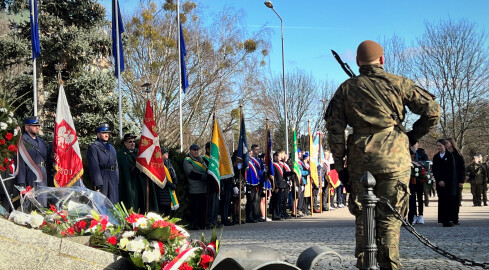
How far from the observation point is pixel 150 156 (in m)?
11.3

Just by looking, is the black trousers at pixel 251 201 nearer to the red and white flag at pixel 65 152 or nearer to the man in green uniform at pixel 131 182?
the man in green uniform at pixel 131 182

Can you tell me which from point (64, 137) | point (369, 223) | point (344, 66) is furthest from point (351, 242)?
→ point (64, 137)

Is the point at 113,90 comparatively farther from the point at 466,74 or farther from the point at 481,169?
the point at 466,74

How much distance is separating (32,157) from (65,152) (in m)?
0.69

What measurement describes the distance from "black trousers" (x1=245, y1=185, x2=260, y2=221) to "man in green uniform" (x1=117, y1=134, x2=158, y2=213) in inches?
159

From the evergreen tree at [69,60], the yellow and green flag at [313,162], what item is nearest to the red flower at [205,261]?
the yellow and green flag at [313,162]

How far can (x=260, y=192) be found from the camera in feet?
51.3

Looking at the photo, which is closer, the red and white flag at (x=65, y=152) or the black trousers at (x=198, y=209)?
the red and white flag at (x=65, y=152)

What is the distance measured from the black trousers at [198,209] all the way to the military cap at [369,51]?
872cm

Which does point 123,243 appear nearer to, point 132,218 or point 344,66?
point 132,218

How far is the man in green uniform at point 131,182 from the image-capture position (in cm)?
1127

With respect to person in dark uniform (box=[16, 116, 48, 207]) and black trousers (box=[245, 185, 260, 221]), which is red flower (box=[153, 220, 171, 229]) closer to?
person in dark uniform (box=[16, 116, 48, 207])

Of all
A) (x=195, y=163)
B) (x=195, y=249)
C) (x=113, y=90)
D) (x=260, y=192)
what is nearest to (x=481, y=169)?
(x=260, y=192)

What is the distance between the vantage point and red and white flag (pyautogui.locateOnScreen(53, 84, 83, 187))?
10.4 m
